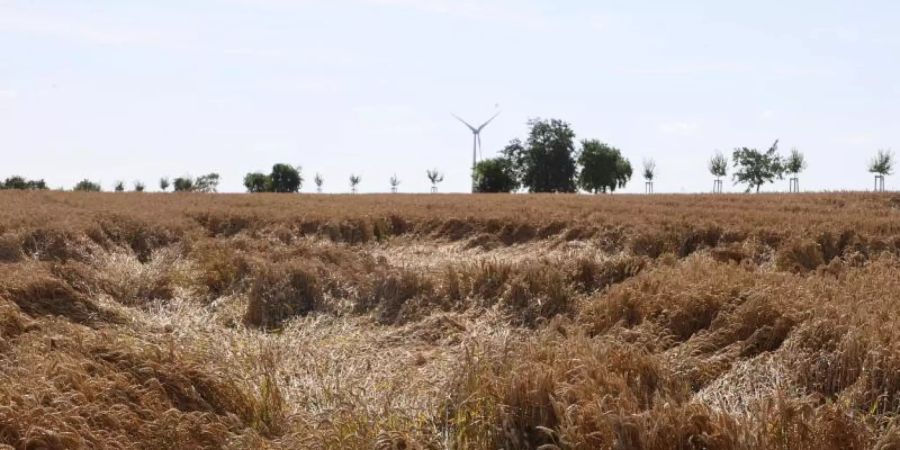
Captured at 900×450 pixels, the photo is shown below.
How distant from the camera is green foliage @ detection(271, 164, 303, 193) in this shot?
106 meters

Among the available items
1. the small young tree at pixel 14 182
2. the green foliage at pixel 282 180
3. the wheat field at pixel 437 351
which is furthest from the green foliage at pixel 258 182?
the wheat field at pixel 437 351

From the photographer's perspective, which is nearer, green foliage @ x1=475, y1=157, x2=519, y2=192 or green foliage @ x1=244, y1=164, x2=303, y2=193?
green foliage @ x1=475, y1=157, x2=519, y2=192

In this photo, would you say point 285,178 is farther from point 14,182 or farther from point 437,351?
point 437,351

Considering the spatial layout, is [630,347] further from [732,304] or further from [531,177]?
[531,177]

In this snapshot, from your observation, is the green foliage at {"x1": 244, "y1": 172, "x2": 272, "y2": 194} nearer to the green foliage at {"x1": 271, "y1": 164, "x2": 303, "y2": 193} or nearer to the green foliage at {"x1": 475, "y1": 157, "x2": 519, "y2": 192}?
the green foliage at {"x1": 271, "y1": 164, "x2": 303, "y2": 193}

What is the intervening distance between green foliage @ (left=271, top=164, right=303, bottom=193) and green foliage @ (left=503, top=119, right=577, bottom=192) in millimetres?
27816

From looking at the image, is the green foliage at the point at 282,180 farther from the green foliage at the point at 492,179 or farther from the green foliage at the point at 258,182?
the green foliage at the point at 492,179

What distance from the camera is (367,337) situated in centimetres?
1213

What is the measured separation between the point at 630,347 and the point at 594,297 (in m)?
4.65

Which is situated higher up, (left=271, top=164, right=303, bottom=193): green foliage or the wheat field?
(left=271, top=164, right=303, bottom=193): green foliage

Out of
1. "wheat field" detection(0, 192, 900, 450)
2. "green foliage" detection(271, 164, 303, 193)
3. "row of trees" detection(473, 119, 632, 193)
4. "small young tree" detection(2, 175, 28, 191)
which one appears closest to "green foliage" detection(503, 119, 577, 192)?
"row of trees" detection(473, 119, 632, 193)

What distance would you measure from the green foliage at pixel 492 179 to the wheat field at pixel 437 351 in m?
75.3

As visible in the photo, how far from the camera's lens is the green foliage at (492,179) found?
9400cm

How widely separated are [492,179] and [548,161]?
7.02 metres
